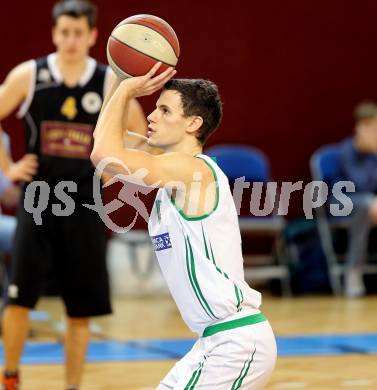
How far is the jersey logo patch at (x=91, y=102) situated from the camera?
5098 mm

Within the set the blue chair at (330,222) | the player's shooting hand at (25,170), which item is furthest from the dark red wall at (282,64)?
the player's shooting hand at (25,170)

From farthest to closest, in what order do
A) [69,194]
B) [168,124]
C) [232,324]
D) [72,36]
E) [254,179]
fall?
[254,179], [72,36], [69,194], [168,124], [232,324]

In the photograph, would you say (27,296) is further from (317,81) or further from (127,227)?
(317,81)

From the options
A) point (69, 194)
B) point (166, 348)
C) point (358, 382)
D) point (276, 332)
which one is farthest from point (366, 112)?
point (69, 194)

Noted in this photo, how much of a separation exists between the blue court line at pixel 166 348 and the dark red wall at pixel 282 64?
3.50 m

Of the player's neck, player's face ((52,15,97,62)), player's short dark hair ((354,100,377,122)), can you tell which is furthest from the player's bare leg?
player's short dark hair ((354,100,377,122))

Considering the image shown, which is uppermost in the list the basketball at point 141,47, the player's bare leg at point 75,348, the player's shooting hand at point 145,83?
the basketball at point 141,47

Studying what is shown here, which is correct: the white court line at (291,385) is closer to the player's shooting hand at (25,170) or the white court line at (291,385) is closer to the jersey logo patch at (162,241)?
the player's shooting hand at (25,170)

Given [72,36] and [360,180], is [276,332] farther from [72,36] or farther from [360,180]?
[72,36]

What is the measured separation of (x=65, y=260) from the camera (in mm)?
5039

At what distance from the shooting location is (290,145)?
33.6 ft

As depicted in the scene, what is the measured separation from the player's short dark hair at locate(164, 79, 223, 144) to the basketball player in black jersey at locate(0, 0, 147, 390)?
4.69 feet

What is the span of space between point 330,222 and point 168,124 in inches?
236

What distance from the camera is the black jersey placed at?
5.08m
